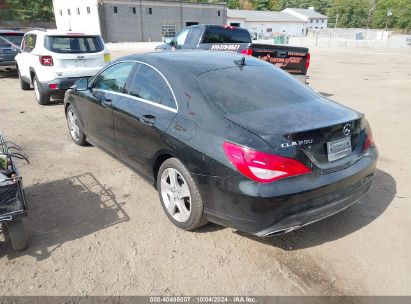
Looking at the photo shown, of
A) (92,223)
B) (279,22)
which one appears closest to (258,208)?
(92,223)

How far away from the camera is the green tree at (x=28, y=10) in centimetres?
5973

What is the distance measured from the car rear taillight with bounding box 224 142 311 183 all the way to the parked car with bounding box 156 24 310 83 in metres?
6.42

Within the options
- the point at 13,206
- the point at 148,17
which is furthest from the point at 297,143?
the point at 148,17

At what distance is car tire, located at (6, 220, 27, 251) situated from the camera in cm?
289

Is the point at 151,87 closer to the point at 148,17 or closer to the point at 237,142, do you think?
the point at 237,142

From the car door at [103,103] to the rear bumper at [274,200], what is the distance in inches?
73.1

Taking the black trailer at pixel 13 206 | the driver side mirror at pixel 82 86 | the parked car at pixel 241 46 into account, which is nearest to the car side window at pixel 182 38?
the parked car at pixel 241 46

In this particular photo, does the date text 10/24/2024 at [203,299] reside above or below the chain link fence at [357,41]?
above

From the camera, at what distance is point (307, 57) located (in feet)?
28.6

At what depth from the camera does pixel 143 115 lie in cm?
355

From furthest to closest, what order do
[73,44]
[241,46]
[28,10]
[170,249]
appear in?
[28,10]
[241,46]
[73,44]
[170,249]

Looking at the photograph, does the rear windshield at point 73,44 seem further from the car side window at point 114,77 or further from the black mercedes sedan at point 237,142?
the black mercedes sedan at point 237,142

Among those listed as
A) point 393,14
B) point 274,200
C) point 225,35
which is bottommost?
point 274,200

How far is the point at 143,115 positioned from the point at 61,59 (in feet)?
17.1
